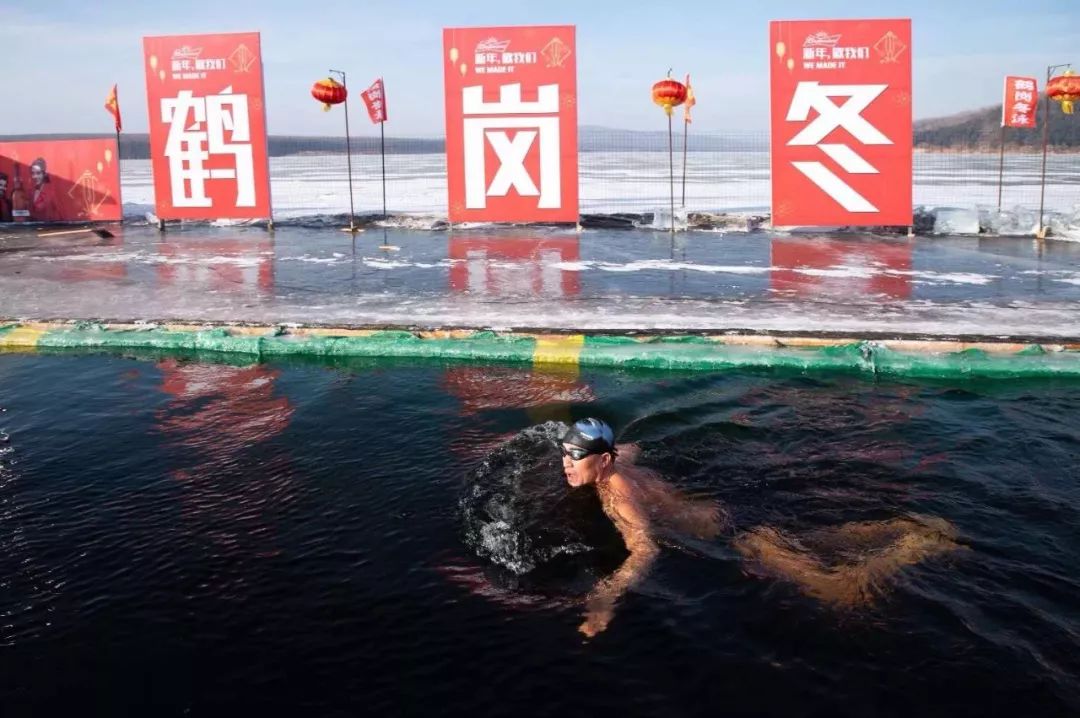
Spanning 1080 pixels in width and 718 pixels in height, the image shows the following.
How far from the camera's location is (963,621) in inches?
149

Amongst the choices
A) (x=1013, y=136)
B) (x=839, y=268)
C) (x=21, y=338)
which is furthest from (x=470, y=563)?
(x=1013, y=136)

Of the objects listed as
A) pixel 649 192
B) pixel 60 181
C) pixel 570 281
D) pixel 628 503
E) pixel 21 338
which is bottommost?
pixel 628 503

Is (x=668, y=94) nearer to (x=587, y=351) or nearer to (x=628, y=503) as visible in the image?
(x=587, y=351)

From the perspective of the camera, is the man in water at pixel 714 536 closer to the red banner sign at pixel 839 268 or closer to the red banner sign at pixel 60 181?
the red banner sign at pixel 839 268

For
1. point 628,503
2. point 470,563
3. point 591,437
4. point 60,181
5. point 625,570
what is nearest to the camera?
→ point 625,570

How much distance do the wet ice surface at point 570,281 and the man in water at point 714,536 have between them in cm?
343

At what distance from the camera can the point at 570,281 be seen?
1051cm

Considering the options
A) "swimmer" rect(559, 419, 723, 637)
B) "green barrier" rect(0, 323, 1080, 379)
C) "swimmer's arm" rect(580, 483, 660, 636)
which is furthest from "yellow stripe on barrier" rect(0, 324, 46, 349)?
"swimmer's arm" rect(580, 483, 660, 636)

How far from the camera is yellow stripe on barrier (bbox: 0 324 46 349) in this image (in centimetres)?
822

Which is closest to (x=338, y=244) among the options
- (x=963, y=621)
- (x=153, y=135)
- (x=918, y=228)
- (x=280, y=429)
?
(x=153, y=135)

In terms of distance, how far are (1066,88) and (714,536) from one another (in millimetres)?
11978

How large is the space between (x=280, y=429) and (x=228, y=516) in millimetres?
1365

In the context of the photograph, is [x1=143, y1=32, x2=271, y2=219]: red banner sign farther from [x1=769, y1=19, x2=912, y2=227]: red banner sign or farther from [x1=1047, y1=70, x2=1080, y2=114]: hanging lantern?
[x1=1047, y1=70, x2=1080, y2=114]: hanging lantern

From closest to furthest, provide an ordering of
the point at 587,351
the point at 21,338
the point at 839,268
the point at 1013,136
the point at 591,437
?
the point at 591,437, the point at 587,351, the point at 21,338, the point at 839,268, the point at 1013,136
